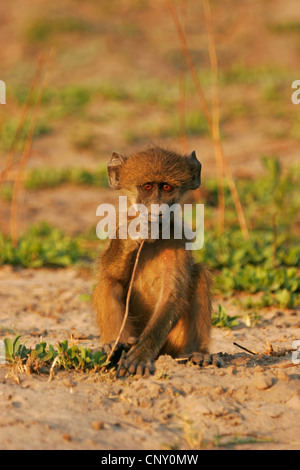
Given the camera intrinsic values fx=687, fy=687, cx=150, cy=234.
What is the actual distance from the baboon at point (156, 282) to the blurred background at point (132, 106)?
111 centimetres

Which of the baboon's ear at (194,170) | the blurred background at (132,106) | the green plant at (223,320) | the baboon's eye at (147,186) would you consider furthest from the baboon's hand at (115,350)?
the blurred background at (132,106)

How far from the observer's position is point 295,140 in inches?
531

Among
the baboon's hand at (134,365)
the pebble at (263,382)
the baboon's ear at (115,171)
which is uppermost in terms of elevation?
the baboon's ear at (115,171)

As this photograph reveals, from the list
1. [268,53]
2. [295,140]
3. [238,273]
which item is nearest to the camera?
[238,273]

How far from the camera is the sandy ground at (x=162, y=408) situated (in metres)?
3.38

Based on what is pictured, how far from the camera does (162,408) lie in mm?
3723

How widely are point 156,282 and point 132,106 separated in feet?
36.0

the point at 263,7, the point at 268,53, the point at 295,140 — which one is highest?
the point at 263,7

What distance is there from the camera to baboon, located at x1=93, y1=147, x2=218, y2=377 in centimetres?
447

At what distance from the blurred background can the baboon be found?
1.11 m

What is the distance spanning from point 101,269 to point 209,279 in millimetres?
750
